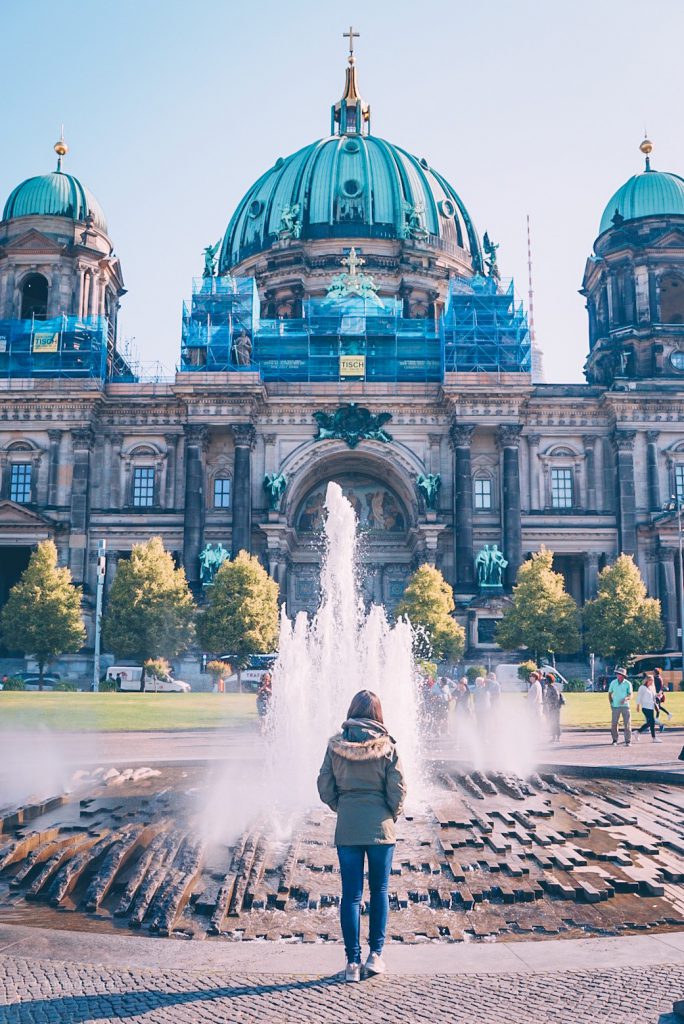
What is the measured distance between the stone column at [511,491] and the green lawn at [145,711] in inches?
783

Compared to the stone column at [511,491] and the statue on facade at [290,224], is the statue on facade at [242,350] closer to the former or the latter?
the statue on facade at [290,224]

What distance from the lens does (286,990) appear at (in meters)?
7.54

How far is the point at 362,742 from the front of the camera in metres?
8.62

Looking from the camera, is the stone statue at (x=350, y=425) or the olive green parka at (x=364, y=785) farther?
the stone statue at (x=350, y=425)

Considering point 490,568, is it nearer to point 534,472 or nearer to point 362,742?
point 534,472

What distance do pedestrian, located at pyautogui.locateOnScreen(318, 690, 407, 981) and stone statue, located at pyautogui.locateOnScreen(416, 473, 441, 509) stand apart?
5445 centimetres

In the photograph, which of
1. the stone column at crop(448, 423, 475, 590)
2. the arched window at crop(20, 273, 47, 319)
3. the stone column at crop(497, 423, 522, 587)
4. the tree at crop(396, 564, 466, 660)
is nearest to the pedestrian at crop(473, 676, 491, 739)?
the tree at crop(396, 564, 466, 660)

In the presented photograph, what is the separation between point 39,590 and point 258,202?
139 feet

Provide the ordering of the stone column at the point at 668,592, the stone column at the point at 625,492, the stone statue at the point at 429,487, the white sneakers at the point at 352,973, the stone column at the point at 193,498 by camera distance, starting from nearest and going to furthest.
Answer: the white sneakers at the point at 352,973, the stone column at the point at 668,592, the stone column at the point at 193,498, the stone column at the point at 625,492, the stone statue at the point at 429,487

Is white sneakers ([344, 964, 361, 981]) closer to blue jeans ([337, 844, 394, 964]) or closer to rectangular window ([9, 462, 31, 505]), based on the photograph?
blue jeans ([337, 844, 394, 964])

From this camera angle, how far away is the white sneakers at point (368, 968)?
7758mm

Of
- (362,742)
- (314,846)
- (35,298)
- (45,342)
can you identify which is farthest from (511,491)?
(362,742)

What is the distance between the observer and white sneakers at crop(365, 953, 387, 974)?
25.8 ft

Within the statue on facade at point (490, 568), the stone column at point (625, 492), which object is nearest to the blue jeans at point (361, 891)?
the statue on facade at point (490, 568)
